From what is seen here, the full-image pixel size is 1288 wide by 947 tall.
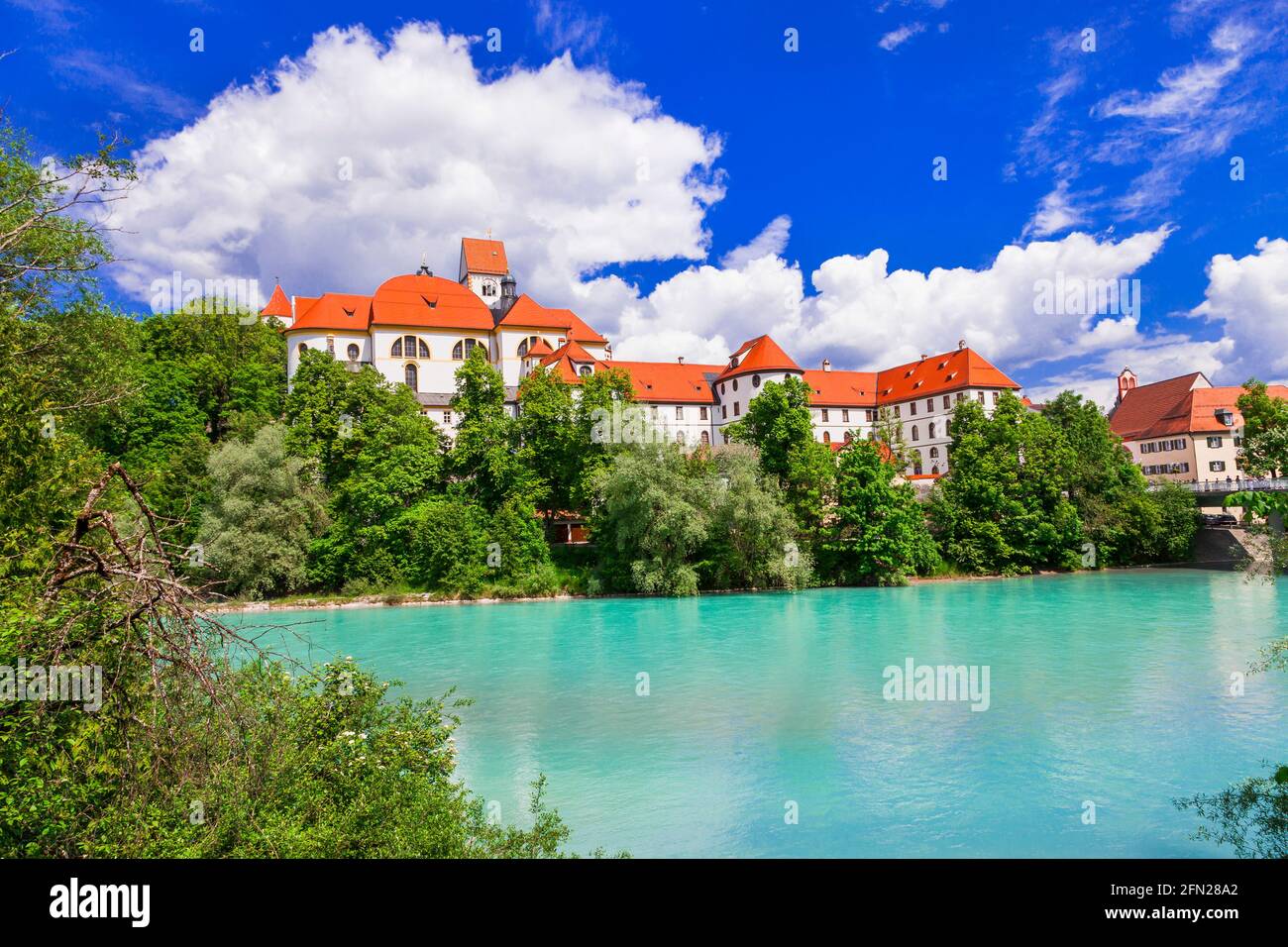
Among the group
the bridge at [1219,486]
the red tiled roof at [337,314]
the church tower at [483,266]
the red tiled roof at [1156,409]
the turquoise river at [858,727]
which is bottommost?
the turquoise river at [858,727]

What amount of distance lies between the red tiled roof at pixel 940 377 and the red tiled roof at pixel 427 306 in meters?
34.3

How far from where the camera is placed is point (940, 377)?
60.3 m

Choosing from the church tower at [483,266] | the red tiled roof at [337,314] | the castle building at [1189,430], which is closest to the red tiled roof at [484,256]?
the church tower at [483,266]

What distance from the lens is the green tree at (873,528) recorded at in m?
37.3

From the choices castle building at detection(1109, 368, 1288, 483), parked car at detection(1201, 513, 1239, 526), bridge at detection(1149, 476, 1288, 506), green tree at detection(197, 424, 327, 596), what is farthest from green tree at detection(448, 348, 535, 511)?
castle building at detection(1109, 368, 1288, 483)

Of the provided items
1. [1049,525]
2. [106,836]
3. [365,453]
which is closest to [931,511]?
[1049,525]

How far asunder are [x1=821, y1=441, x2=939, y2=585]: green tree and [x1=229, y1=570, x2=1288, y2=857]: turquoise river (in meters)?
11.9

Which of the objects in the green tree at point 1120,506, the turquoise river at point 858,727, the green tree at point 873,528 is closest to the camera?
the turquoise river at point 858,727

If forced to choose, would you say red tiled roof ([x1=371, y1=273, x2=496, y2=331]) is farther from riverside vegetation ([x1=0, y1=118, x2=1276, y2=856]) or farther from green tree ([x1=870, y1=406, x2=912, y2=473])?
green tree ([x1=870, y1=406, x2=912, y2=473])

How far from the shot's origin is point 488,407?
40656mm

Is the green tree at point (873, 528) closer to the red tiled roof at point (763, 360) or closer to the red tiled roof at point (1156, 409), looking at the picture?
the red tiled roof at point (763, 360)

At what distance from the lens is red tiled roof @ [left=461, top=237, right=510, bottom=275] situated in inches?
2795

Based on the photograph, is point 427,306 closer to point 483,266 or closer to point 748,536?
point 483,266
